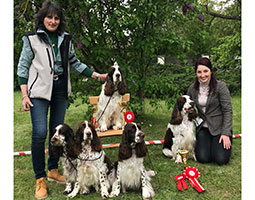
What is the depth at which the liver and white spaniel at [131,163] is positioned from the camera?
3006 mm

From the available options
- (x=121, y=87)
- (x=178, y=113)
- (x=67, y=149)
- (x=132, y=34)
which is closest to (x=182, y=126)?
(x=178, y=113)

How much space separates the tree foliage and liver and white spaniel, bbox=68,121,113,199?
2.21m

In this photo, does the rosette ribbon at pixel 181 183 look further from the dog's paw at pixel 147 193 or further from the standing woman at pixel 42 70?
Answer: the standing woman at pixel 42 70

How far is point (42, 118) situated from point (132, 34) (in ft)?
11.5

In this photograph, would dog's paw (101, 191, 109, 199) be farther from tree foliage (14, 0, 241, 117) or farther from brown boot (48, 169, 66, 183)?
tree foliage (14, 0, 241, 117)

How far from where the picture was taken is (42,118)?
3.06 metres

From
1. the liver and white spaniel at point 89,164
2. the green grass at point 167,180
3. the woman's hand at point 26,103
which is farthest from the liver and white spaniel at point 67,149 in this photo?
the woman's hand at point 26,103

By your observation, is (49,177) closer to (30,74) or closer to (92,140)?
(92,140)

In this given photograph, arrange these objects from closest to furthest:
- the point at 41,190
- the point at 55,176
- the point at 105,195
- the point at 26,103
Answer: the point at 26,103 → the point at 105,195 → the point at 41,190 → the point at 55,176

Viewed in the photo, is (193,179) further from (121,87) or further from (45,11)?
(45,11)

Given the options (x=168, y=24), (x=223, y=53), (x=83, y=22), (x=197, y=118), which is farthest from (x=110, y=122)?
(x=223, y=53)

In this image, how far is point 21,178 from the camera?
382cm

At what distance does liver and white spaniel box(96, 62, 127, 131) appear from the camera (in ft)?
12.8

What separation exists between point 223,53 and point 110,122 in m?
10.4
